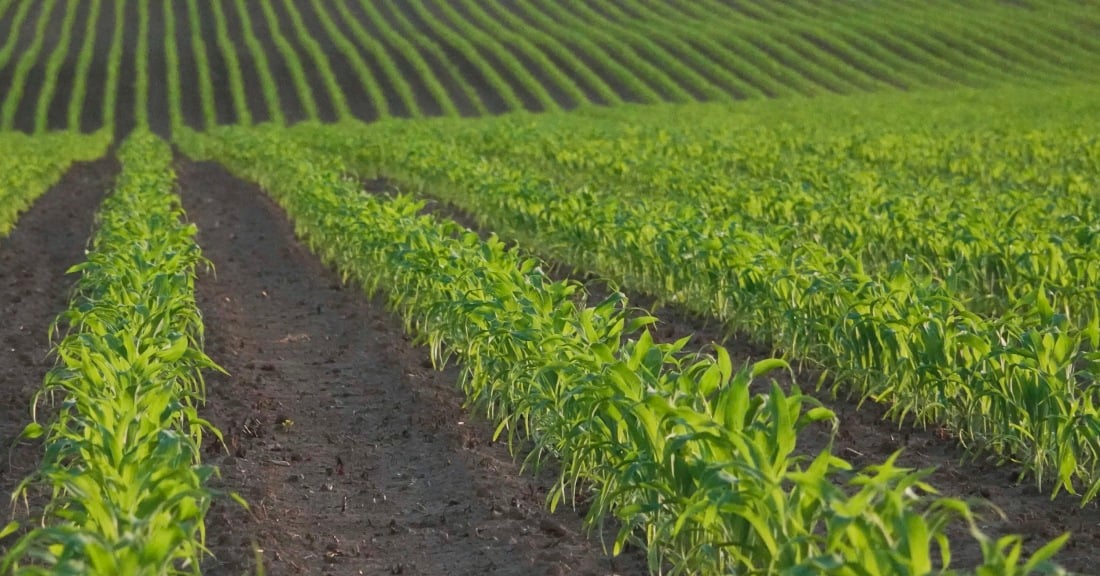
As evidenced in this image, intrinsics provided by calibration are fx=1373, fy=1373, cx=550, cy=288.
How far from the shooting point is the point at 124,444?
464 centimetres

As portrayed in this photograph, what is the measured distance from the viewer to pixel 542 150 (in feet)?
78.7

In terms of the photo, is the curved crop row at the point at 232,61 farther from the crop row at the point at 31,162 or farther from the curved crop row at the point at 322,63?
the crop row at the point at 31,162

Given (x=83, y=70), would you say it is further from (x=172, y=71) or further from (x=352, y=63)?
(x=352, y=63)

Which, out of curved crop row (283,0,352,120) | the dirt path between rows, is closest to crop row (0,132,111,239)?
the dirt path between rows

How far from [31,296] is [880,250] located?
22.7 feet

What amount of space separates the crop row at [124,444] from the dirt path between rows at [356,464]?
0.27 m

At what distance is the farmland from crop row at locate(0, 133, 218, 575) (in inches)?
0.7

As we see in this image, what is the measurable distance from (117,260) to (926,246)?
19.7 feet

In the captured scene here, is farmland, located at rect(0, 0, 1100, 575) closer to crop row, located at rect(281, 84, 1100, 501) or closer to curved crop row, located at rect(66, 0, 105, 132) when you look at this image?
crop row, located at rect(281, 84, 1100, 501)

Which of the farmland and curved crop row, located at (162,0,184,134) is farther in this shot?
curved crop row, located at (162,0,184,134)

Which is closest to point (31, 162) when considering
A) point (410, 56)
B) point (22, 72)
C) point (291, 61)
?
point (22, 72)

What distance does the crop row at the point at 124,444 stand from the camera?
3518 millimetres

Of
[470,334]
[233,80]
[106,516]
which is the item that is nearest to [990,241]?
[470,334]

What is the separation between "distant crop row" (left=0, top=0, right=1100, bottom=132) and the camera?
139 ft
